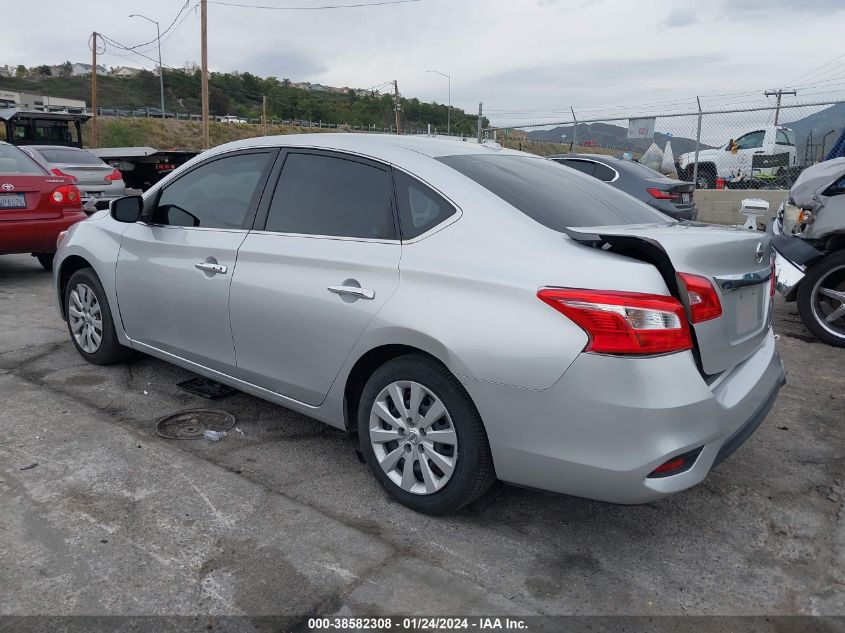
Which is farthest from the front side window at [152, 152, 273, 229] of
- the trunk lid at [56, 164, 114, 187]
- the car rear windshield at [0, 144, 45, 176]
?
the trunk lid at [56, 164, 114, 187]

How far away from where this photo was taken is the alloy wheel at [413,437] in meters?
2.90

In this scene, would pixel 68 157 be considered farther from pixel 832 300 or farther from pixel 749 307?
pixel 749 307

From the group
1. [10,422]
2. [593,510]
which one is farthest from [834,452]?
[10,422]

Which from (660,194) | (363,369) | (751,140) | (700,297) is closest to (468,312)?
(363,369)

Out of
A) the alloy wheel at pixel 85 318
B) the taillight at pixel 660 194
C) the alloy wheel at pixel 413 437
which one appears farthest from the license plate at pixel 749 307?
the taillight at pixel 660 194

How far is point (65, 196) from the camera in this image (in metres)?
7.82

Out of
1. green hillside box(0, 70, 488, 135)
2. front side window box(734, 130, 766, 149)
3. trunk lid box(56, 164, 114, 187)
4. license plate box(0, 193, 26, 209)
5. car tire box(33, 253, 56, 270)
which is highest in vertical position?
green hillside box(0, 70, 488, 135)

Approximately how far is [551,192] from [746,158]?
50.5 feet

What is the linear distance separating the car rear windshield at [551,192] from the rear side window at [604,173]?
6014mm

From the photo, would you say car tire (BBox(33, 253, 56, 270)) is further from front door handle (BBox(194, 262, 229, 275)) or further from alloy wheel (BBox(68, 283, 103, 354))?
front door handle (BBox(194, 262, 229, 275))

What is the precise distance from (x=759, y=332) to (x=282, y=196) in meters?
2.43

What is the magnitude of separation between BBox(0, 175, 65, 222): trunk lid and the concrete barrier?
11.7 meters

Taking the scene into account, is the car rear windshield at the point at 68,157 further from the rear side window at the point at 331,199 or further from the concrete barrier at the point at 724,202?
the concrete barrier at the point at 724,202

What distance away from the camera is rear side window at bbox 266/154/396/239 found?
→ 10.6ft
